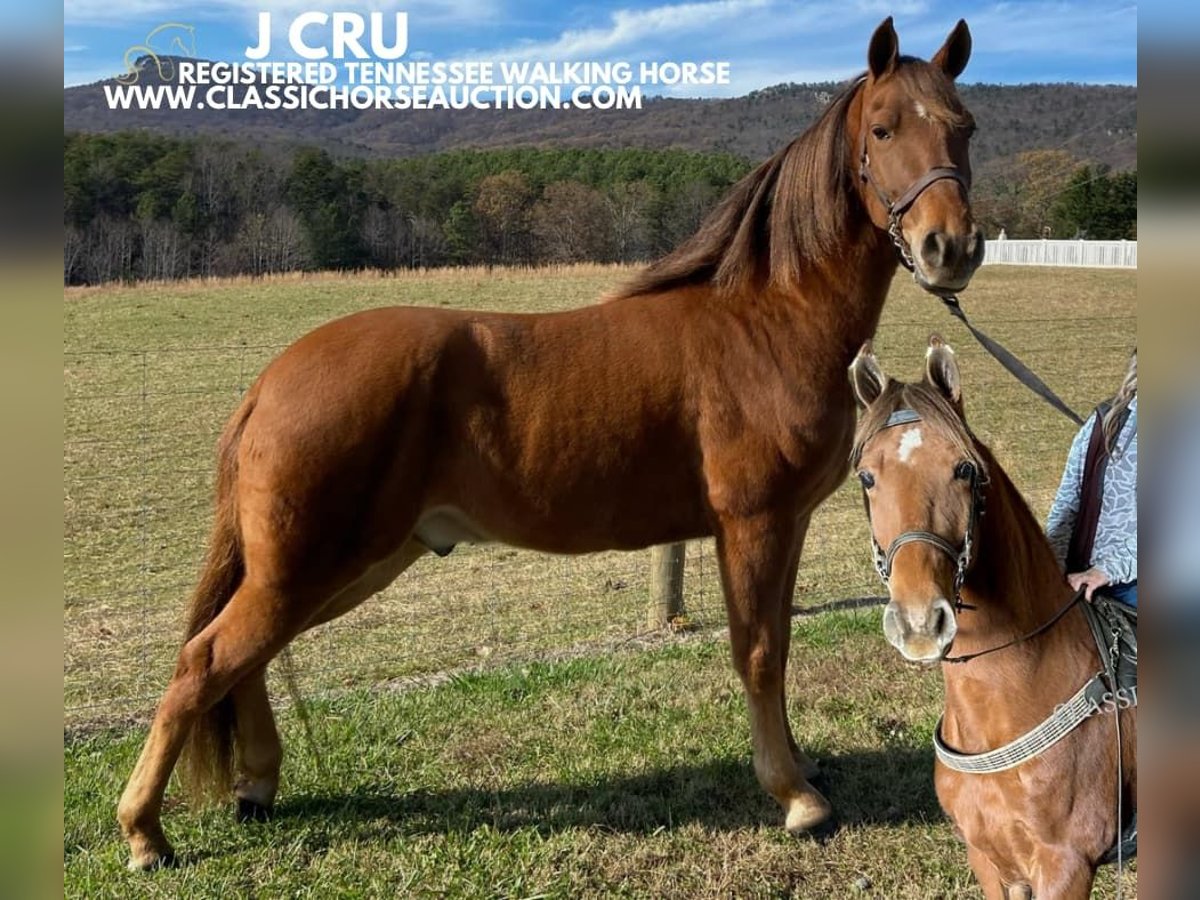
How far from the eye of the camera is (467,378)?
3240 millimetres

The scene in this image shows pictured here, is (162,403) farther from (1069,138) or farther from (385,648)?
(1069,138)

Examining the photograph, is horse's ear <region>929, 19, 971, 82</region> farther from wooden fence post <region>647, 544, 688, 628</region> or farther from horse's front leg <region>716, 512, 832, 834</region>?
wooden fence post <region>647, 544, 688, 628</region>

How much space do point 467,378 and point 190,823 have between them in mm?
1996

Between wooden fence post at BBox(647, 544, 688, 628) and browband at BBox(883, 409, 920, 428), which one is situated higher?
browband at BBox(883, 409, 920, 428)

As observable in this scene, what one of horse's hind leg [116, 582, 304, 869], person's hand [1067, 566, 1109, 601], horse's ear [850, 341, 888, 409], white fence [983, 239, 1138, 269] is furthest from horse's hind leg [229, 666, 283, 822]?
white fence [983, 239, 1138, 269]

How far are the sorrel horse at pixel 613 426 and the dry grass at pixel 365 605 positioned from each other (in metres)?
0.68

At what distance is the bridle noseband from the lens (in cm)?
195

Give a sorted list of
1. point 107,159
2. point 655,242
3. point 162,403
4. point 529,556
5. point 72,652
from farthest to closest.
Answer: point 107,159 < point 655,242 < point 162,403 < point 529,556 < point 72,652

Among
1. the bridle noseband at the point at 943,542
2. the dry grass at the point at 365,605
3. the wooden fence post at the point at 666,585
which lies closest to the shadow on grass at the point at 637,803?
the dry grass at the point at 365,605

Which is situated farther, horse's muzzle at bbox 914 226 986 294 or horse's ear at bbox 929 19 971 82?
horse's ear at bbox 929 19 971 82

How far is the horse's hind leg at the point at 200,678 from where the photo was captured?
3.08 metres

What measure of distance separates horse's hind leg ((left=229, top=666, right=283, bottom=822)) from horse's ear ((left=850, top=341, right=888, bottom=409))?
2421 millimetres

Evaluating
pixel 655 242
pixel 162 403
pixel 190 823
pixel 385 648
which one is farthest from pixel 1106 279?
pixel 190 823

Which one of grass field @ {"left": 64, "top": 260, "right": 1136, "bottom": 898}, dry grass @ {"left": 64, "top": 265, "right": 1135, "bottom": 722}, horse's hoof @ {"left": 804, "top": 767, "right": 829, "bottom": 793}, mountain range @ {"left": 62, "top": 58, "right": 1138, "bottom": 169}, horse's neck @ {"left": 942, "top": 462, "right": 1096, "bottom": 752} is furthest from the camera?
mountain range @ {"left": 62, "top": 58, "right": 1138, "bottom": 169}
